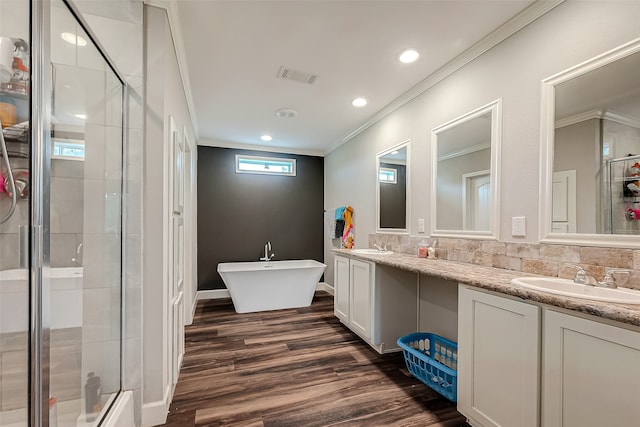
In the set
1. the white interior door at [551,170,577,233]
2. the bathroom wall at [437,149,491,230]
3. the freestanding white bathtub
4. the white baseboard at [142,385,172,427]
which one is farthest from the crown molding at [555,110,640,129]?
the freestanding white bathtub

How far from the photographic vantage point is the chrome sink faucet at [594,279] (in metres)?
1.29

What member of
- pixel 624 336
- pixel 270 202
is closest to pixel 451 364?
pixel 624 336

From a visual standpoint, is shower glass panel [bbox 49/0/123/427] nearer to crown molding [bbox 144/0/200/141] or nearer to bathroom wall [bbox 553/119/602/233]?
crown molding [bbox 144/0/200/141]

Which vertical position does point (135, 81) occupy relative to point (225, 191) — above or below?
above

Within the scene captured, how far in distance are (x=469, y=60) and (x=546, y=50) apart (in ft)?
1.91

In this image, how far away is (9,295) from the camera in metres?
1.11

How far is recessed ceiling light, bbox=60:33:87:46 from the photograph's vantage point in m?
1.36

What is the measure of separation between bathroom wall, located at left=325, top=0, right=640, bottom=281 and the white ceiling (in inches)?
7.6

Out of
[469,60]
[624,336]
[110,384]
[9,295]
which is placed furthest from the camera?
[469,60]

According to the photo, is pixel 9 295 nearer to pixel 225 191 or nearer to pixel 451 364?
pixel 451 364

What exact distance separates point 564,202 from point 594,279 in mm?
428

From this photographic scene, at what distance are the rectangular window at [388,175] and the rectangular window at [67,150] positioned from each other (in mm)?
2681

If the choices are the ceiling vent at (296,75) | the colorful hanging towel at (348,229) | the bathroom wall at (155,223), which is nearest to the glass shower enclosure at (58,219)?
the bathroom wall at (155,223)

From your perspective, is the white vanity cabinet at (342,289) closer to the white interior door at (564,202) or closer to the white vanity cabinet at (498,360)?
the white vanity cabinet at (498,360)
